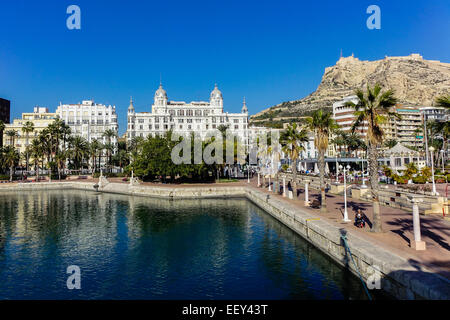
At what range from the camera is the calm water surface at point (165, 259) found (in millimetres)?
16641

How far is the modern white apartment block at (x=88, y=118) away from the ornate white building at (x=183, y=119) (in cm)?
1423

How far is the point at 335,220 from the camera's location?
24.5 m

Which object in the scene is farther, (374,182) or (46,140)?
(46,140)

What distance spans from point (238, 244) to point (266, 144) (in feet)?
222

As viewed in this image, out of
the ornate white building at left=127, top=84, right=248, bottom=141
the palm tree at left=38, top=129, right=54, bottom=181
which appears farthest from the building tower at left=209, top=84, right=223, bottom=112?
the palm tree at left=38, top=129, right=54, bottom=181

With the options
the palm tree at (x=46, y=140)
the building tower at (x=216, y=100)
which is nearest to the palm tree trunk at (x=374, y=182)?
the palm tree at (x=46, y=140)

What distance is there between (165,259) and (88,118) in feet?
424

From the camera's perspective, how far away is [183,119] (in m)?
130

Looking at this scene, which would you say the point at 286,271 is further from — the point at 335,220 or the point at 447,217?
the point at 447,217

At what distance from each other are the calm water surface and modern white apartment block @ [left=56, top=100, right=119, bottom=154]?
101m

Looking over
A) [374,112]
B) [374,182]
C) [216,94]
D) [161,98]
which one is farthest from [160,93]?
[374,182]

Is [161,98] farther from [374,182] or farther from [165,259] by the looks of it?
[374,182]

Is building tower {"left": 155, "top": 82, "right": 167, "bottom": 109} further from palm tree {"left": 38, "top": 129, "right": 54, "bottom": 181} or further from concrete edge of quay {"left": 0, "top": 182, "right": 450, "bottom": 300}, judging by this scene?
concrete edge of quay {"left": 0, "top": 182, "right": 450, "bottom": 300}
